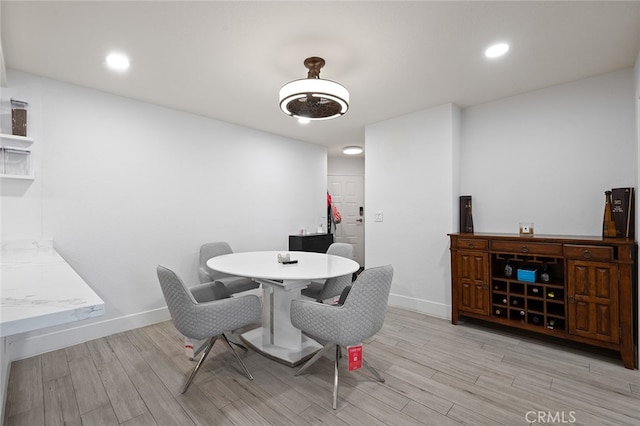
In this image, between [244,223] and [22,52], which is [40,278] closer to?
[22,52]

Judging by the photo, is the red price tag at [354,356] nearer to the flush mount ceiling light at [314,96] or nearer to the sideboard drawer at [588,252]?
the flush mount ceiling light at [314,96]

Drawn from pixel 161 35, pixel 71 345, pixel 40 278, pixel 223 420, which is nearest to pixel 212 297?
pixel 223 420

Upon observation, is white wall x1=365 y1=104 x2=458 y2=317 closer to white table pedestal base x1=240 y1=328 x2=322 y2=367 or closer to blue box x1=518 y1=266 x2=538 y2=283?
blue box x1=518 y1=266 x2=538 y2=283

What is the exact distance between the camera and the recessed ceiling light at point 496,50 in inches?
86.4

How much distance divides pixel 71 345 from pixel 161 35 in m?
2.79

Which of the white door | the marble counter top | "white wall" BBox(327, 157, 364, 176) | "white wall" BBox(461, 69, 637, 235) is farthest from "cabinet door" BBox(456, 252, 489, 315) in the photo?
"white wall" BBox(327, 157, 364, 176)

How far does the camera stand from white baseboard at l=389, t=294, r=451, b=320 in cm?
336

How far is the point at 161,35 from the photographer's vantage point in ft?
6.72

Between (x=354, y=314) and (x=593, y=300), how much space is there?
80.6 inches

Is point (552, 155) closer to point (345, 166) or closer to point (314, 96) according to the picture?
point (314, 96)

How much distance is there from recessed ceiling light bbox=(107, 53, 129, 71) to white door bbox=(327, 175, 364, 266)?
4.41m

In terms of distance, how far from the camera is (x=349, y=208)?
21.5 ft

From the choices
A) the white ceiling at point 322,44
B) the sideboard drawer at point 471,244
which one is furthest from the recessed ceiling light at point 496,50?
the sideboard drawer at point 471,244

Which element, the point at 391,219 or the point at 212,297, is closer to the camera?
the point at 212,297
